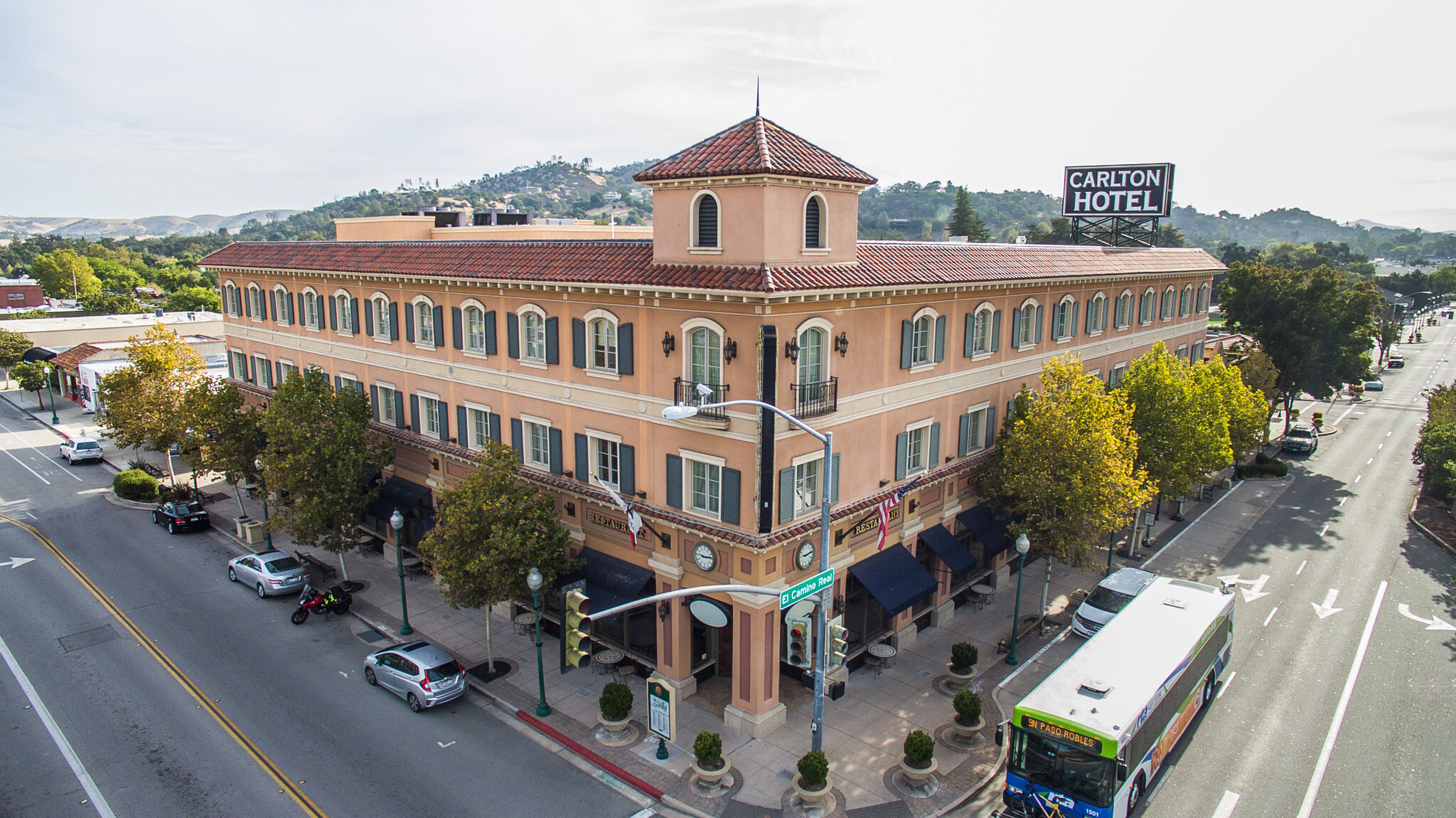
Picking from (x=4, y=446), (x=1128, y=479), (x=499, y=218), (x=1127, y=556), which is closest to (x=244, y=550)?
(x=499, y=218)

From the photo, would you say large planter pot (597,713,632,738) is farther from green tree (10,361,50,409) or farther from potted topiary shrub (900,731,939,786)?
green tree (10,361,50,409)

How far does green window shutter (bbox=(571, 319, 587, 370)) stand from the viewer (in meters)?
25.5

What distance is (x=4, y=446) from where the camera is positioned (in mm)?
55500

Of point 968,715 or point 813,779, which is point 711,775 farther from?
point 968,715


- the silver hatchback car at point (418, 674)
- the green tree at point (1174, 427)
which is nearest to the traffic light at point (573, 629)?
the silver hatchback car at point (418, 674)

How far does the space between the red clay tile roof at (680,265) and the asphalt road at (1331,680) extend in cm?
1473

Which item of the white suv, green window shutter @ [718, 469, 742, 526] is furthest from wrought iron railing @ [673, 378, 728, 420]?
the white suv

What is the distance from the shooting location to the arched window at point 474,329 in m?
29.4

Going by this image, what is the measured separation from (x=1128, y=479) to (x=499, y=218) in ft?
122

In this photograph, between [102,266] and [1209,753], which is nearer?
[1209,753]

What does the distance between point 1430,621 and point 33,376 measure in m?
93.8

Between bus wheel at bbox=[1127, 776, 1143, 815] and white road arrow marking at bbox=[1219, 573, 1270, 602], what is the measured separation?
1609cm

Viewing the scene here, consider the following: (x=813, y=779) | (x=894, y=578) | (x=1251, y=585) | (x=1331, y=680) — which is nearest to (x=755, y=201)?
(x=894, y=578)

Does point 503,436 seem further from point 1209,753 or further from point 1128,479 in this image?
point 1209,753
